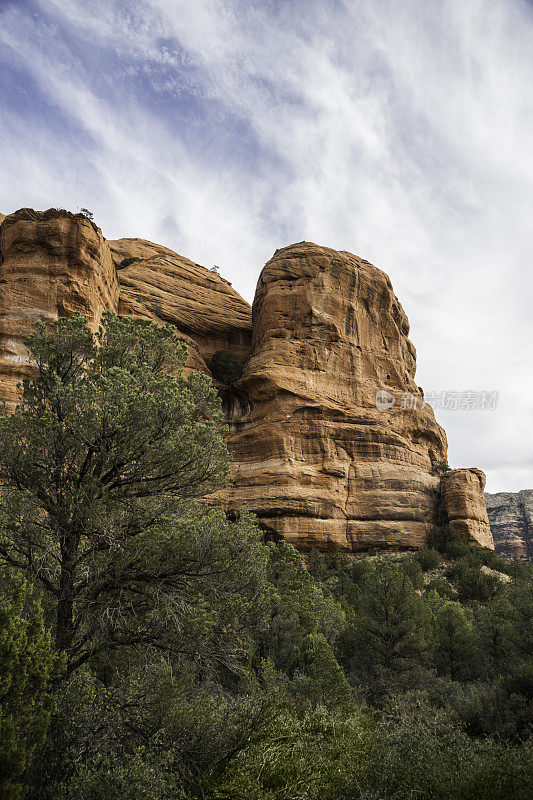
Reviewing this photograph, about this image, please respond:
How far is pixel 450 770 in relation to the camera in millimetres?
6242

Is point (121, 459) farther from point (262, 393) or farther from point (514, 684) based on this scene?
point (262, 393)

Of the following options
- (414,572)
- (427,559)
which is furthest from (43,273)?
(427,559)

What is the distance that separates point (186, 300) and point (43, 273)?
18.4m

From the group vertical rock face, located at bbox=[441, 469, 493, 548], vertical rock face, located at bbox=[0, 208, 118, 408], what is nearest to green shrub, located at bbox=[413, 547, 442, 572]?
vertical rock face, located at bbox=[441, 469, 493, 548]

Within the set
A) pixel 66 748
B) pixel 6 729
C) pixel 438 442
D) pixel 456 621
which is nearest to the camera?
pixel 6 729

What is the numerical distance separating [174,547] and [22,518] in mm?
2746

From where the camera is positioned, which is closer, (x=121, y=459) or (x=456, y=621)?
(x=121, y=459)

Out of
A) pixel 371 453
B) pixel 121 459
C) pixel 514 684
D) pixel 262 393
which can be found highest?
pixel 262 393

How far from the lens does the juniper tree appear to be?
730 centimetres

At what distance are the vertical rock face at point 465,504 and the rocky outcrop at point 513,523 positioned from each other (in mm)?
69195

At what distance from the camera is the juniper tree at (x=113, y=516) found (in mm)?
7297

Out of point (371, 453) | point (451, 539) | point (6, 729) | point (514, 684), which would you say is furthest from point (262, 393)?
point (6, 729)

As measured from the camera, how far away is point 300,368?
133 feet

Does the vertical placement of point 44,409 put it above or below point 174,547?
above
